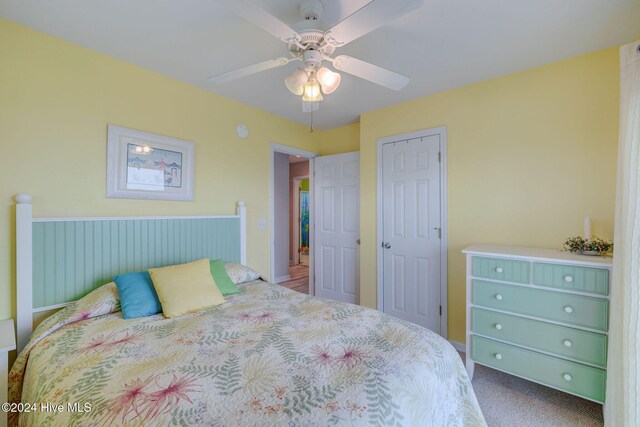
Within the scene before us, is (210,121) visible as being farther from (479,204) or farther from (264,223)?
(479,204)

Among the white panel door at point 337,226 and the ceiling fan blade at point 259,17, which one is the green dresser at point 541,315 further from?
the ceiling fan blade at point 259,17

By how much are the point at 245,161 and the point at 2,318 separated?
7.04 ft

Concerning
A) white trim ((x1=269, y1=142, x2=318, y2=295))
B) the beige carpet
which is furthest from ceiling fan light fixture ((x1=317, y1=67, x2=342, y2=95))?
the beige carpet

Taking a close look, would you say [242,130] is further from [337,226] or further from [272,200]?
[337,226]

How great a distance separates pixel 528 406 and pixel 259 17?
2.81 meters

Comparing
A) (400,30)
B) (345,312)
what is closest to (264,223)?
(345,312)

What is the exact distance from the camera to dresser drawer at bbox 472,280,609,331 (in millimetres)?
1688

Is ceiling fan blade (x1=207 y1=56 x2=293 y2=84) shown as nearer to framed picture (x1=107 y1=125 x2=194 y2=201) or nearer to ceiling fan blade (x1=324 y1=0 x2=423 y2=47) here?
ceiling fan blade (x1=324 y1=0 x2=423 y2=47)

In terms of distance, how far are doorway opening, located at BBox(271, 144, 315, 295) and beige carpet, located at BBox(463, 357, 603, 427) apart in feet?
7.38

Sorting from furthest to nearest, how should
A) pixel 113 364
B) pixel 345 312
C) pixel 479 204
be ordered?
pixel 479 204, pixel 345 312, pixel 113 364

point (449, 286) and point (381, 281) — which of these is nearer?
point (449, 286)

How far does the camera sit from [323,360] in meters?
1.17

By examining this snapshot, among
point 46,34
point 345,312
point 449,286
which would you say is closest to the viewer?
point 345,312

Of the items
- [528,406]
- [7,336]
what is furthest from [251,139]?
[528,406]
